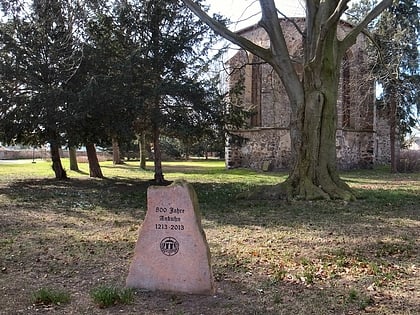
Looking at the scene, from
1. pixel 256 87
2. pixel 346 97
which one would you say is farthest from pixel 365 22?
pixel 346 97

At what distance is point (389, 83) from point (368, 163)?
7.07 metres

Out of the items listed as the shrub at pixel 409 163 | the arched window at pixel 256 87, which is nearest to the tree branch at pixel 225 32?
the arched window at pixel 256 87

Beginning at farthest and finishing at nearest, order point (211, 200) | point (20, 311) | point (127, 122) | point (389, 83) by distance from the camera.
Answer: point (389, 83), point (127, 122), point (211, 200), point (20, 311)

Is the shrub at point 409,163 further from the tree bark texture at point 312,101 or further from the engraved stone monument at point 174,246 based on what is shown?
the engraved stone monument at point 174,246

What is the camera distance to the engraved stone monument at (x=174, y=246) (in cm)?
435

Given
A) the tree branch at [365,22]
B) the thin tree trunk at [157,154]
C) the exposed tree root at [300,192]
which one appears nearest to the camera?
the exposed tree root at [300,192]

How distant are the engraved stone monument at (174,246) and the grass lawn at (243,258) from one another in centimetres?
13

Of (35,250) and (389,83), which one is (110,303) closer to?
(35,250)

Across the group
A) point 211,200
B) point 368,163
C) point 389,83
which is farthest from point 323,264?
point 368,163

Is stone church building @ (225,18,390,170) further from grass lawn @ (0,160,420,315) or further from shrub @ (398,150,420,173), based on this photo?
grass lawn @ (0,160,420,315)

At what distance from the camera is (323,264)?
5613 mm

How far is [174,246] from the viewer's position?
4395 mm

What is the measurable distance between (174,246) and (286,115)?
75.0 feet

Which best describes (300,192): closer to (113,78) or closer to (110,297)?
(113,78)
